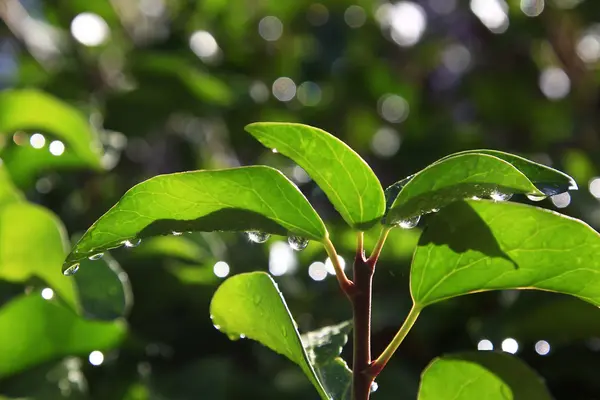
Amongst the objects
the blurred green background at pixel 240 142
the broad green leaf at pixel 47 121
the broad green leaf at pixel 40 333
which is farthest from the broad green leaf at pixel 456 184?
the broad green leaf at pixel 47 121

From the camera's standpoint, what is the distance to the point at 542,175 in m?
0.55

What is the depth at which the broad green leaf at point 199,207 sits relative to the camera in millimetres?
574

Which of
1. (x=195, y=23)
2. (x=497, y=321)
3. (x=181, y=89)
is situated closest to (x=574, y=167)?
(x=497, y=321)

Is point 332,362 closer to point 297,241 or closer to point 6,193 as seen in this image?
point 297,241

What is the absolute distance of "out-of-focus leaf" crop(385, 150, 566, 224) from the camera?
52cm

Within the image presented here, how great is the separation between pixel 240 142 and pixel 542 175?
1385mm

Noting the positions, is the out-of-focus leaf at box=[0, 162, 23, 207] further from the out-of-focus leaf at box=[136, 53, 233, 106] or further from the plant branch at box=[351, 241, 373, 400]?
the out-of-focus leaf at box=[136, 53, 233, 106]

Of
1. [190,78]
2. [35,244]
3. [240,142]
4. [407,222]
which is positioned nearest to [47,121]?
[35,244]

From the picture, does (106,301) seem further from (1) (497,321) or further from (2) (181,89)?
(2) (181,89)

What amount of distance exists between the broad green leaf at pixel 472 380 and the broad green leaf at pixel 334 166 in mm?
144

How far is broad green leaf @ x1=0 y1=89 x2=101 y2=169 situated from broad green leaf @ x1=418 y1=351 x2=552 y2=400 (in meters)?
0.64

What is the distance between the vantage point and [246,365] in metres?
1.22

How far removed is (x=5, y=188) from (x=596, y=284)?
0.68m

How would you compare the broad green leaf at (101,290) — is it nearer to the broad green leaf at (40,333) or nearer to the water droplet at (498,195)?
the broad green leaf at (40,333)
